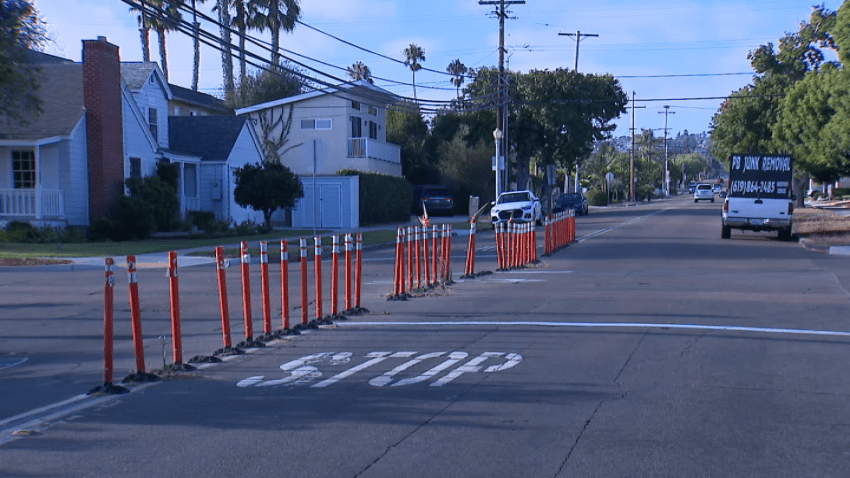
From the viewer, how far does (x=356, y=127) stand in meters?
45.7

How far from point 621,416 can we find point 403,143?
171 feet

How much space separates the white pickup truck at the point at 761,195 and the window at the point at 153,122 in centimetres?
2174

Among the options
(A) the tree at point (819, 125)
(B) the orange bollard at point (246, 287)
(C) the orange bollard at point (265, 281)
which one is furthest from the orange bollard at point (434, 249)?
(A) the tree at point (819, 125)

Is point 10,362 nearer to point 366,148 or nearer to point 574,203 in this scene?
point 366,148

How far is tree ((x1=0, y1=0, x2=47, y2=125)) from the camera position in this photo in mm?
13305

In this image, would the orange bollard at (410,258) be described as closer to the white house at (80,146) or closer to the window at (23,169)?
the white house at (80,146)

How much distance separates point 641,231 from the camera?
34.9 metres

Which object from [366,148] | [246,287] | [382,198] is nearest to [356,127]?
[366,148]

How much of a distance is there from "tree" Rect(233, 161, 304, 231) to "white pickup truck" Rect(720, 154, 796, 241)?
15.6 metres

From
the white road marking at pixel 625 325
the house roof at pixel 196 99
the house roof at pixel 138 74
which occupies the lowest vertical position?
the white road marking at pixel 625 325

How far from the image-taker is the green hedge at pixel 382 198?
132 feet

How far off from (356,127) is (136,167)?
1604cm

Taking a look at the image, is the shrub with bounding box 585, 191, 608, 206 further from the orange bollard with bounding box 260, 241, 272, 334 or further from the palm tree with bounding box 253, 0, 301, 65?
the orange bollard with bounding box 260, 241, 272, 334

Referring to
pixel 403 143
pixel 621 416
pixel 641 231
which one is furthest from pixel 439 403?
pixel 403 143
